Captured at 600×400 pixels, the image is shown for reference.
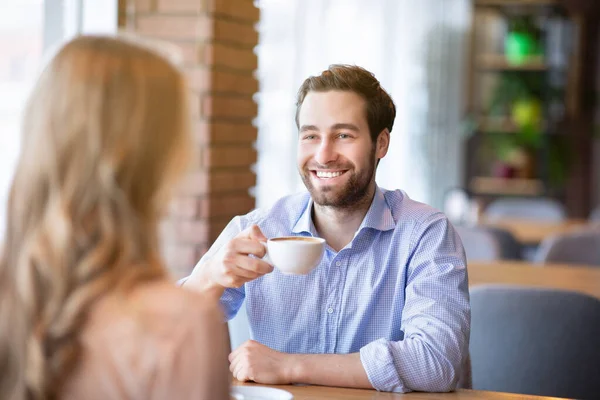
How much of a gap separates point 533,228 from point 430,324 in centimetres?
335

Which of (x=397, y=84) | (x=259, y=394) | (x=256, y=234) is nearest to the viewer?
(x=259, y=394)

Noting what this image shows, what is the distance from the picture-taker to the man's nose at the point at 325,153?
2.07 m

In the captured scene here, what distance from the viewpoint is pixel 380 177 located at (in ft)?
19.7

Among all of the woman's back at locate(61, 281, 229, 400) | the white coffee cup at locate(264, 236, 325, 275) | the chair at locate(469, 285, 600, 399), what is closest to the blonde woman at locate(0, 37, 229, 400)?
the woman's back at locate(61, 281, 229, 400)

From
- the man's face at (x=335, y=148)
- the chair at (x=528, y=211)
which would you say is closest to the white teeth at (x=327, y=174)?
the man's face at (x=335, y=148)

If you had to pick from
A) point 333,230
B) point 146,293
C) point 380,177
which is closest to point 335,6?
point 380,177

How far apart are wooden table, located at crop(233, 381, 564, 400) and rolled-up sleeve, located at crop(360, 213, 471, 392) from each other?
0.03 metres

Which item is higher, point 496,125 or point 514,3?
point 514,3

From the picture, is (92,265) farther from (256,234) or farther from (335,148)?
(335,148)

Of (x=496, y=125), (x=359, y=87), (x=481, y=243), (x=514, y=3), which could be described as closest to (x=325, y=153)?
(x=359, y=87)

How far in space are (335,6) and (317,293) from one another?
3250 mm

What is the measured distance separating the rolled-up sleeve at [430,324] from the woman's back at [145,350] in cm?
80

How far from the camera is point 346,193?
82.4 inches

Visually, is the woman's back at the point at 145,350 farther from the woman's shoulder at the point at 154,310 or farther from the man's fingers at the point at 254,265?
the man's fingers at the point at 254,265
